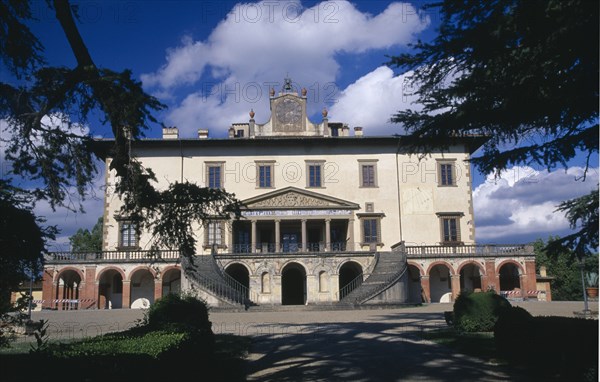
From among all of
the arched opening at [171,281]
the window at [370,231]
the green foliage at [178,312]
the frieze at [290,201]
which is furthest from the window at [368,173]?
the green foliage at [178,312]

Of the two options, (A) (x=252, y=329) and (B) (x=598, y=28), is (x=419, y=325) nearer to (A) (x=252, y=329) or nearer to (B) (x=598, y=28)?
(A) (x=252, y=329)

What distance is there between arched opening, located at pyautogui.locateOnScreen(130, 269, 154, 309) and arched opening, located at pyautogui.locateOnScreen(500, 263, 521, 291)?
2707cm

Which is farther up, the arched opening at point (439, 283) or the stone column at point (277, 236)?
the stone column at point (277, 236)

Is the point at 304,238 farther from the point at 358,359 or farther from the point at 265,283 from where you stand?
the point at 358,359

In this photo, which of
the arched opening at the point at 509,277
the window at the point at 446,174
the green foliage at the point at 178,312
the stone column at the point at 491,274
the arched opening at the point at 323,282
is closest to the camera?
the green foliage at the point at 178,312

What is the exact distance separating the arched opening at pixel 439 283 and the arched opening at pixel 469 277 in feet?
5.16

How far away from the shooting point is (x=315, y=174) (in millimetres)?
40531

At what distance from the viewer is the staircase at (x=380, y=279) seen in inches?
1202

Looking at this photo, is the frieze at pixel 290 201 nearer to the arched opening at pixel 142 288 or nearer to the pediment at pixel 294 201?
the pediment at pixel 294 201

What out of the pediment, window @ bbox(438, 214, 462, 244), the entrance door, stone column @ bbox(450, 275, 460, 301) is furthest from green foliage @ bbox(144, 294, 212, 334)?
window @ bbox(438, 214, 462, 244)

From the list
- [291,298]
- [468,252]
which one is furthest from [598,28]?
[291,298]

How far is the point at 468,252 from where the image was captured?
1494 inches

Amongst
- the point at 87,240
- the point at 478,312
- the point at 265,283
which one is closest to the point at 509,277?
the point at 265,283

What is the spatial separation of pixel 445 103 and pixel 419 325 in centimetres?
1088
